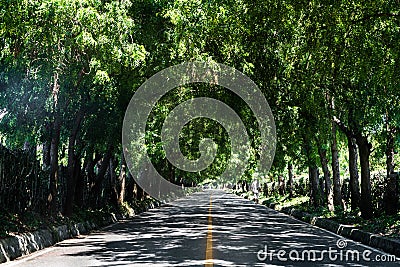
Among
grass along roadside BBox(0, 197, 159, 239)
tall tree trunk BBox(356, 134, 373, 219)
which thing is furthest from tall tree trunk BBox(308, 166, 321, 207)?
grass along roadside BBox(0, 197, 159, 239)

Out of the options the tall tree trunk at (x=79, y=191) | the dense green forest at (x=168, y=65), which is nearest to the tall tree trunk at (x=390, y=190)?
the dense green forest at (x=168, y=65)

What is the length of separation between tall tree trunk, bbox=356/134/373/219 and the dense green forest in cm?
5

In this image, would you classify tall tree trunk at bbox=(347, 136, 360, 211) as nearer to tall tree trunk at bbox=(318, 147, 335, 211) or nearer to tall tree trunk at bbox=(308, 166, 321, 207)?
tall tree trunk at bbox=(318, 147, 335, 211)

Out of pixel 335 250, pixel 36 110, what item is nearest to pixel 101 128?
pixel 36 110

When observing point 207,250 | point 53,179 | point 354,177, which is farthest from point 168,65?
point 354,177

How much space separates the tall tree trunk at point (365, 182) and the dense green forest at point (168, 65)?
5cm

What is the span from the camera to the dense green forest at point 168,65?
12211 millimetres

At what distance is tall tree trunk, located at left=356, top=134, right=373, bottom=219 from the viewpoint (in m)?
19.3

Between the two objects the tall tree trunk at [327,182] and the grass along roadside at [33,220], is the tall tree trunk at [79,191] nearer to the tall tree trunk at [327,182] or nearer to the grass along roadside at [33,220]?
the grass along roadside at [33,220]

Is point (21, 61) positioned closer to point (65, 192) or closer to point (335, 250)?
point (65, 192)

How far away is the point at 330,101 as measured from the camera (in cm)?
2095

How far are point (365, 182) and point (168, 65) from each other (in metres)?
8.83

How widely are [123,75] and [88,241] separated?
247 inches

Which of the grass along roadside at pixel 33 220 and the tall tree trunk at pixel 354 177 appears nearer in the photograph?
the grass along roadside at pixel 33 220
